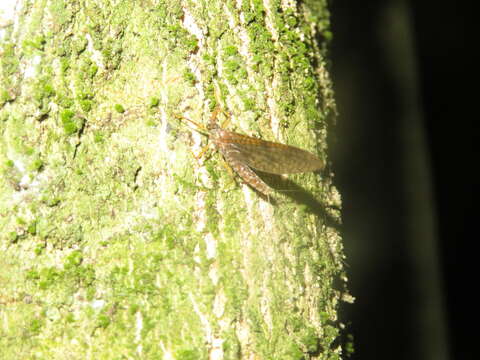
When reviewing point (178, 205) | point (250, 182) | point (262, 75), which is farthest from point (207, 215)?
point (262, 75)

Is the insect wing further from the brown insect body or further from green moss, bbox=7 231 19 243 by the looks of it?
green moss, bbox=7 231 19 243

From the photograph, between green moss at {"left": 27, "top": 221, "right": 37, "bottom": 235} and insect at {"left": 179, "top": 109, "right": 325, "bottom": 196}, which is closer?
green moss at {"left": 27, "top": 221, "right": 37, "bottom": 235}

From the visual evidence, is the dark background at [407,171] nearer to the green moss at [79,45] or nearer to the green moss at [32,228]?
the green moss at [79,45]

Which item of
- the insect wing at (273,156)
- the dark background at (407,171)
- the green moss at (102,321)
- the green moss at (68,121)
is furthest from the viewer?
the dark background at (407,171)

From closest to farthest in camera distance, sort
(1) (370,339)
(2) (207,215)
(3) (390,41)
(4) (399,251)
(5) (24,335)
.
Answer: (5) (24,335) < (2) (207,215) < (1) (370,339) < (4) (399,251) < (3) (390,41)

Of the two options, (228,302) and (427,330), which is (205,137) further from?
(427,330)

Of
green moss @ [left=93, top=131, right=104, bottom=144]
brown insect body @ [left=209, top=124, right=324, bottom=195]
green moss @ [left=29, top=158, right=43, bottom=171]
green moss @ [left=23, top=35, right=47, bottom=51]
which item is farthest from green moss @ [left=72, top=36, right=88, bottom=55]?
brown insect body @ [left=209, top=124, right=324, bottom=195]

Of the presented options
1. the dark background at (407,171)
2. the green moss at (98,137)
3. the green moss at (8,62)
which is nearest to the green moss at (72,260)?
the green moss at (98,137)
